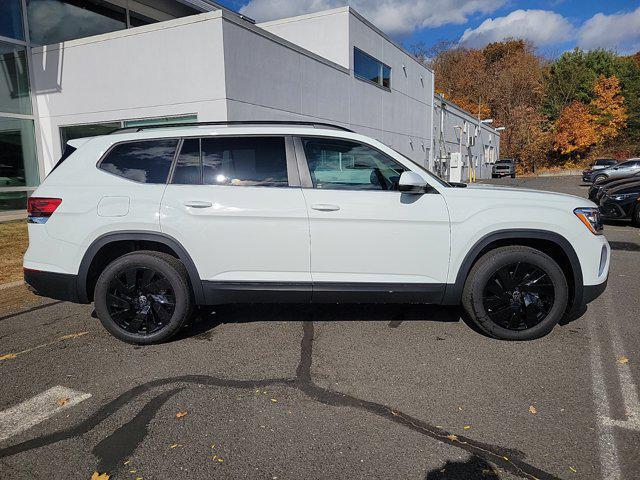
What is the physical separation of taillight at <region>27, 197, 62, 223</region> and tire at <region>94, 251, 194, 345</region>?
689 mm

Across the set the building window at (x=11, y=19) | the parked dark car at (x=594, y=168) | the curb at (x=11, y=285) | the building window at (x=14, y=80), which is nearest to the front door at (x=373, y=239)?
the curb at (x=11, y=285)

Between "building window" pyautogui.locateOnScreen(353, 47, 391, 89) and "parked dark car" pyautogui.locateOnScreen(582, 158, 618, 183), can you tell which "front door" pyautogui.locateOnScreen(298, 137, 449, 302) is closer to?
"building window" pyautogui.locateOnScreen(353, 47, 391, 89)

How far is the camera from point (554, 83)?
5716 cm

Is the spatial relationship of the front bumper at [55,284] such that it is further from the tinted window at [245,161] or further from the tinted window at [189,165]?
the tinted window at [245,161]

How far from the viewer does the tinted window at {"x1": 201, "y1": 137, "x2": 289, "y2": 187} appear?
13.0 feet

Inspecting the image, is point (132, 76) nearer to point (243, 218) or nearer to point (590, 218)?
point (243, 218)

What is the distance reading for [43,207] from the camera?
397cm

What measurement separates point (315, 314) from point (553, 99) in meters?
62.3

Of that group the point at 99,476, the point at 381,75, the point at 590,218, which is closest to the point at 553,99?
the point at 381,75

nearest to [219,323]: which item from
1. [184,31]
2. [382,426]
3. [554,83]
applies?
[382,426]

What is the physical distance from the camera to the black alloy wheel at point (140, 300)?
13.0ft

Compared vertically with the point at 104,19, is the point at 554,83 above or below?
above

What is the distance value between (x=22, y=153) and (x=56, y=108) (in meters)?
1.61

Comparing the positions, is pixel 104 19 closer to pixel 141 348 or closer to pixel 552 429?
pixel 141 348
